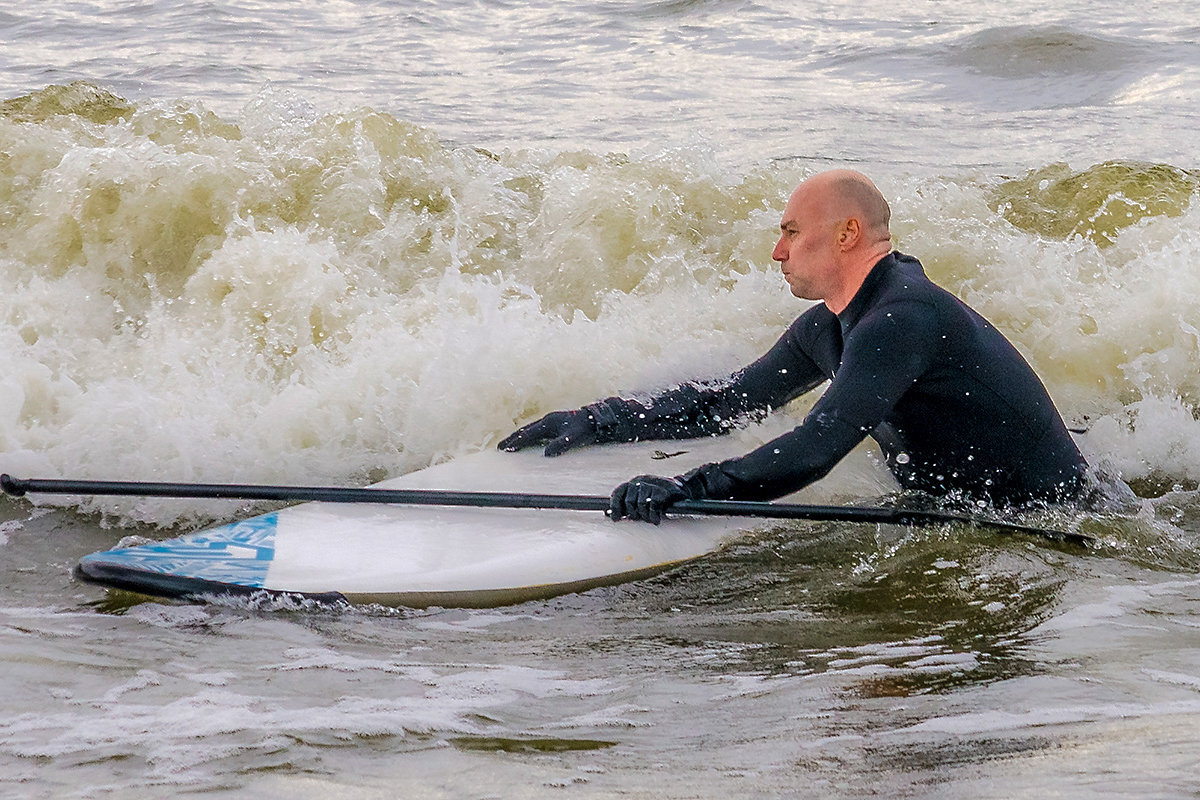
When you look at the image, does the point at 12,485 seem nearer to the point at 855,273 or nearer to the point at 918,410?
the point at 855,273

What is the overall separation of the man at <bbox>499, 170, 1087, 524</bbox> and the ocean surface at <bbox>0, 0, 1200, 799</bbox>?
0.23 meters

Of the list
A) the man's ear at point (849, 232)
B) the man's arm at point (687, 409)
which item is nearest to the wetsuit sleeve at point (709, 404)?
the man's arm at point (687, 409)

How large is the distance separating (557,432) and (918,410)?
1278 mm

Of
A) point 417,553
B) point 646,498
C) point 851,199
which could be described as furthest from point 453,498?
point 851,199

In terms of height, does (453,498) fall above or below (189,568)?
above

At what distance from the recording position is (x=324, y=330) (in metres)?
5.53

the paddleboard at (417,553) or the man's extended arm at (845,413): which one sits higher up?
the man's extended arm at (845,413)

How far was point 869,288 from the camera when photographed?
11.8 feet

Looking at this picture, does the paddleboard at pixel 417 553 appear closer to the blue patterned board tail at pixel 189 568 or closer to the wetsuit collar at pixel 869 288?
the blue patterned board tail at pixel 189 568

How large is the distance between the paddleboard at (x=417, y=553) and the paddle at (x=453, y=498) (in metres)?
0.10

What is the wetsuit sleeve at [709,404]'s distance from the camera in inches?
167

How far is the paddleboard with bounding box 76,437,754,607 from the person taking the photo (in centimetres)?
331

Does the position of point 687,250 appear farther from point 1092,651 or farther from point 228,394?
point 1092,651

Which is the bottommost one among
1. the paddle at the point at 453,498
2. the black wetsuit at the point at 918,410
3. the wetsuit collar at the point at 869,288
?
the paddle at the point at 453,498
